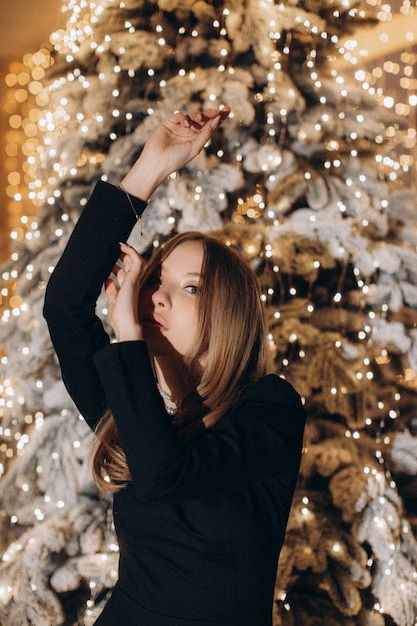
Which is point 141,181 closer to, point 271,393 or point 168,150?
point 168,150

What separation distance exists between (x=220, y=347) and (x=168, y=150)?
0.38m

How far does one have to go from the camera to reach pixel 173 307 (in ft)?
3.81

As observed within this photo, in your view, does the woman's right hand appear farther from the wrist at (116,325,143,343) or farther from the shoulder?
the shoulder

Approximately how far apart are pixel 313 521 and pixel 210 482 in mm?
1269

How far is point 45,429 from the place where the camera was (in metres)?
1.92

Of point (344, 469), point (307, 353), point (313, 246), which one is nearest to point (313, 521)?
point (344, 469)

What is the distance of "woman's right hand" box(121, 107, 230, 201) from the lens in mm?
1134

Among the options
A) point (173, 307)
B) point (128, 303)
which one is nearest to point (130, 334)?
point (128, 303)

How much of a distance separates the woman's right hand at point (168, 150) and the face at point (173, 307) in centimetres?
16

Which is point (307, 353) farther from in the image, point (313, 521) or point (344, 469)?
point (313, 521)

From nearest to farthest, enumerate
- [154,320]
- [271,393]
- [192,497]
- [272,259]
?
[192,497], [271,393], [154,320], [272,259]

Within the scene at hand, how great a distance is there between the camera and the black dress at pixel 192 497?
3.05 ft

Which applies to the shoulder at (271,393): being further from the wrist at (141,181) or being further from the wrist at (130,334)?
the wrist at (141,181)

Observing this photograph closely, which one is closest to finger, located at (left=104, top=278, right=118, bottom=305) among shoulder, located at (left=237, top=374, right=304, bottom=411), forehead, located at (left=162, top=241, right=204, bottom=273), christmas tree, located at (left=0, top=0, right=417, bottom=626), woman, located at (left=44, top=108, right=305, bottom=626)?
woman, located at (left=44, top=108, right=305, bottom=626)
